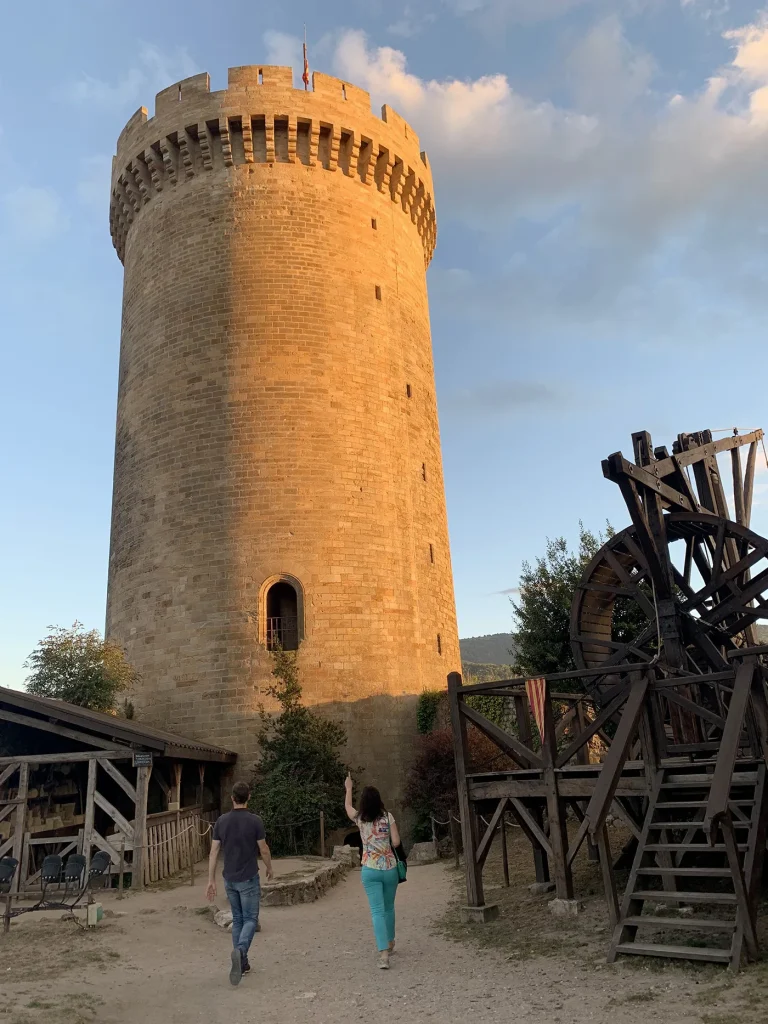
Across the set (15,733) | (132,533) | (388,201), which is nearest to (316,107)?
(388,201)

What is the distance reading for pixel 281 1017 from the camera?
5.74 meters

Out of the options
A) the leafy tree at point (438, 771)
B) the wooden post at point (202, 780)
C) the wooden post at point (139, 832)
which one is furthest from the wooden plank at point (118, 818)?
the leafy tree at point (438, 771)

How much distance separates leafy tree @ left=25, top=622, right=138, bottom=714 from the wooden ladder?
39.2 ft

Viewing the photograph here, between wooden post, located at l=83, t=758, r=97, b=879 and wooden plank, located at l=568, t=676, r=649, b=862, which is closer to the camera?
wooden plank, located at l=568, t=676, r=649, b=862

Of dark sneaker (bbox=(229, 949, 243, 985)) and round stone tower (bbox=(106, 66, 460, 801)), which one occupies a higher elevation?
round stone tower (bbox=(106, 66, 460, 801))

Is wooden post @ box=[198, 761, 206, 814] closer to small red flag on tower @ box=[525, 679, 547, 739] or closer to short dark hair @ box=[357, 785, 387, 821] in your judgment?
small red flag on tower @ box=[525, 679, 547, 739]

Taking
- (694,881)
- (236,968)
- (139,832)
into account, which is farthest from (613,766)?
(139,832)

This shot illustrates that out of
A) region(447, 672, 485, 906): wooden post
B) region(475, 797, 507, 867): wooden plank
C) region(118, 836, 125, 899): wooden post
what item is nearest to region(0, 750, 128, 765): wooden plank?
region(118, 836, 125, 899): wooden post

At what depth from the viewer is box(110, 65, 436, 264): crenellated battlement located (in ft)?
67.0

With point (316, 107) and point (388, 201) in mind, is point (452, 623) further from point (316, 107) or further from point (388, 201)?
point (316, 107)

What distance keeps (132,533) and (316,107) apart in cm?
1205

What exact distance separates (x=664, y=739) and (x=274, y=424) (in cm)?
1266

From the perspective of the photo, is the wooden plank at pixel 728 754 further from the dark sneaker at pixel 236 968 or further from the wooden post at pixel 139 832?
the wooden post at pixel 139 832

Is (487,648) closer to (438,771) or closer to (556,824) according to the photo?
(438,771)
